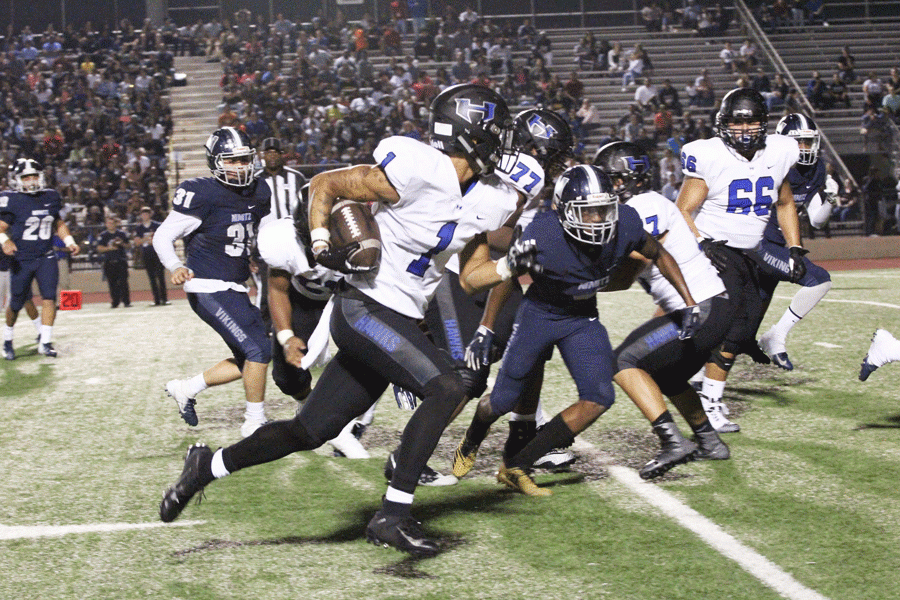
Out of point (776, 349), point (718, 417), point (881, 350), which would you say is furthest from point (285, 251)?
point (776, 349)

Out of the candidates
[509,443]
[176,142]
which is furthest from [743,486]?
[176,142]

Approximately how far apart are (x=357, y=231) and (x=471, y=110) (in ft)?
2.21

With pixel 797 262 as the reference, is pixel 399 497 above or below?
below

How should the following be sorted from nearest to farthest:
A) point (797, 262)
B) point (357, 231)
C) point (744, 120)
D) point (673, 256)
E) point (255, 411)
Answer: point (357, 231)
point (673, 256)
point (744, 120)
point (255, 411)
point (797, 262)

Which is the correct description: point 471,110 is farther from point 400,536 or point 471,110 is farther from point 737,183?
point 737,183

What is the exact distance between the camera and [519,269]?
169 inches

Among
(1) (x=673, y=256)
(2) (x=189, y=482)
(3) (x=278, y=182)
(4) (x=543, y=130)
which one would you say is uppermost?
(4) (x=543, y=130)

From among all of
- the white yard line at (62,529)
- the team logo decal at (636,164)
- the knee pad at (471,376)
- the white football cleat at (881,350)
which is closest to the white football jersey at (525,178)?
the team logo decal at (636,164)

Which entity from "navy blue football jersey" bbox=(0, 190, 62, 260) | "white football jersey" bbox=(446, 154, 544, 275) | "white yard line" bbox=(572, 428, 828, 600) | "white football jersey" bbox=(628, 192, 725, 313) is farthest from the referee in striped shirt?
"navy blue football jersey" bbox=(0, 190, 62, 260)

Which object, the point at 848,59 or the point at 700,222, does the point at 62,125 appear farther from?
the point at 700,222

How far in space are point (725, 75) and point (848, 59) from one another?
2.88 metres

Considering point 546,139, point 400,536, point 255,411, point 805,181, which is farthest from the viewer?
point 805,181

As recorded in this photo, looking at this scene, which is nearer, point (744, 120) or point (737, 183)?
point (744, 120)

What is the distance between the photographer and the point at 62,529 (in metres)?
4.34
